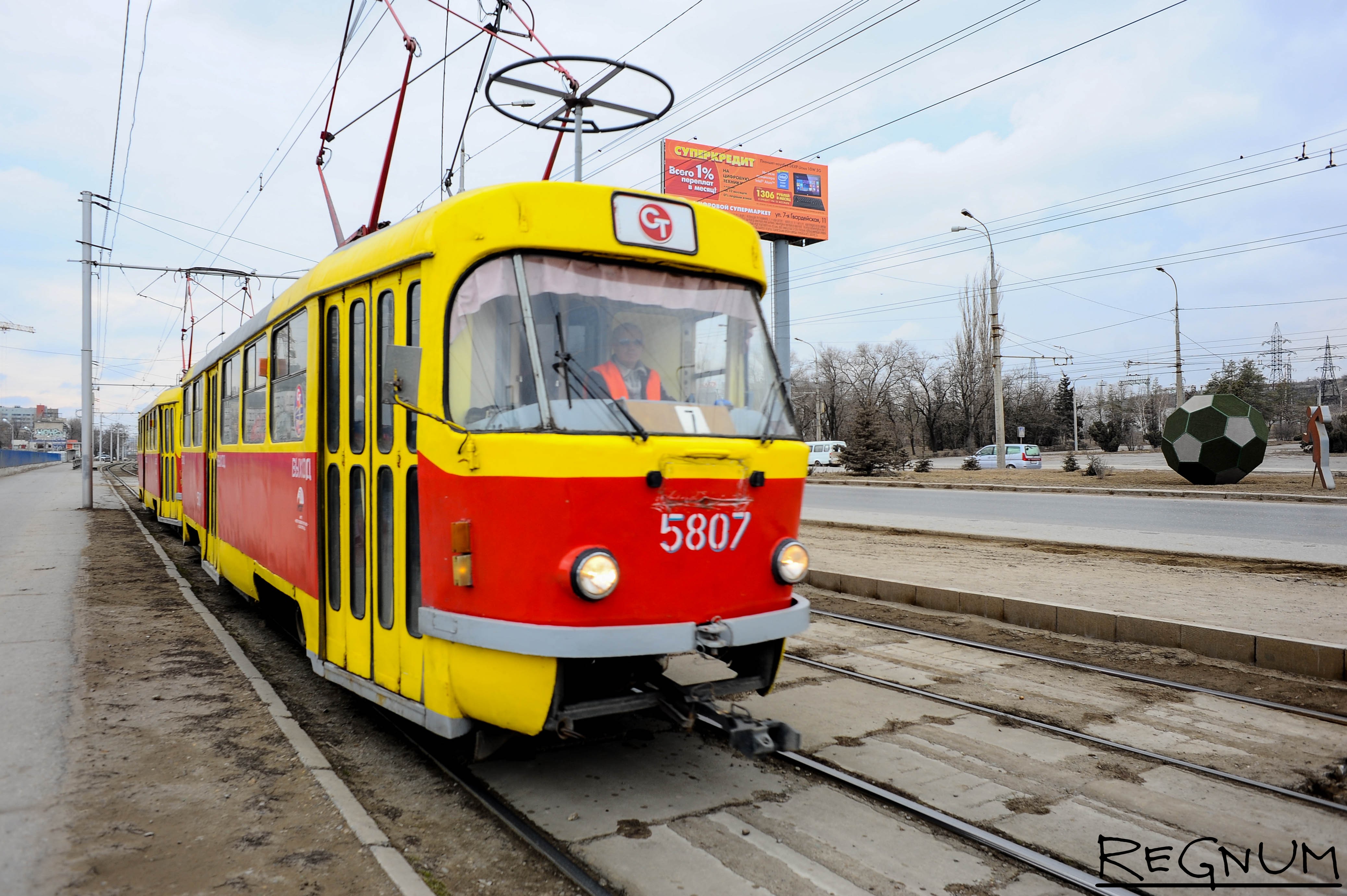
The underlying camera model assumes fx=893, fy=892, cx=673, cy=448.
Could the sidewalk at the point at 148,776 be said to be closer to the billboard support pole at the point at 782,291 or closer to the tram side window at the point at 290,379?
the tram side window at the point at 290,379

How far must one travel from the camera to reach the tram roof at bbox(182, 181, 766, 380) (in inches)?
169

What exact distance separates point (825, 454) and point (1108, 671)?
1583 inches

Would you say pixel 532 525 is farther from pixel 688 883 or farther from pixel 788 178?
pixel 788 178

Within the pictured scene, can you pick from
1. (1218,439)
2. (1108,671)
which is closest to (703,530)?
(1108,671)

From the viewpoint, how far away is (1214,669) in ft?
22.8

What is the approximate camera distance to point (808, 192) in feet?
177

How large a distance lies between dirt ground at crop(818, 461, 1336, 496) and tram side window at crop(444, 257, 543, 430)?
22732 mm

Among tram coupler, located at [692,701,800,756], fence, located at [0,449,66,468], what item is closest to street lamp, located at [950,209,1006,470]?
tram coupler, located at [692,701,800,756]

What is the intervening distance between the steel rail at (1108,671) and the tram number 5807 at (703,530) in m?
2.41

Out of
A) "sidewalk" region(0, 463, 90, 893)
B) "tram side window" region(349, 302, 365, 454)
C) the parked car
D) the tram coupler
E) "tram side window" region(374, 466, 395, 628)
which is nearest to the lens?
"sidewalk" region(0, 463, 90, 893)

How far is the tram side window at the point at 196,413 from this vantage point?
A: 11656 millimetres

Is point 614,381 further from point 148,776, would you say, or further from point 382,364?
point 148,776

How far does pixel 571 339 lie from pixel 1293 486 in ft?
83.6

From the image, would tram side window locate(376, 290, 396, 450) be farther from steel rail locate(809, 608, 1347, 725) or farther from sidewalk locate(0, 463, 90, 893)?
steel rail locate(809, 608, 1347, 725)
